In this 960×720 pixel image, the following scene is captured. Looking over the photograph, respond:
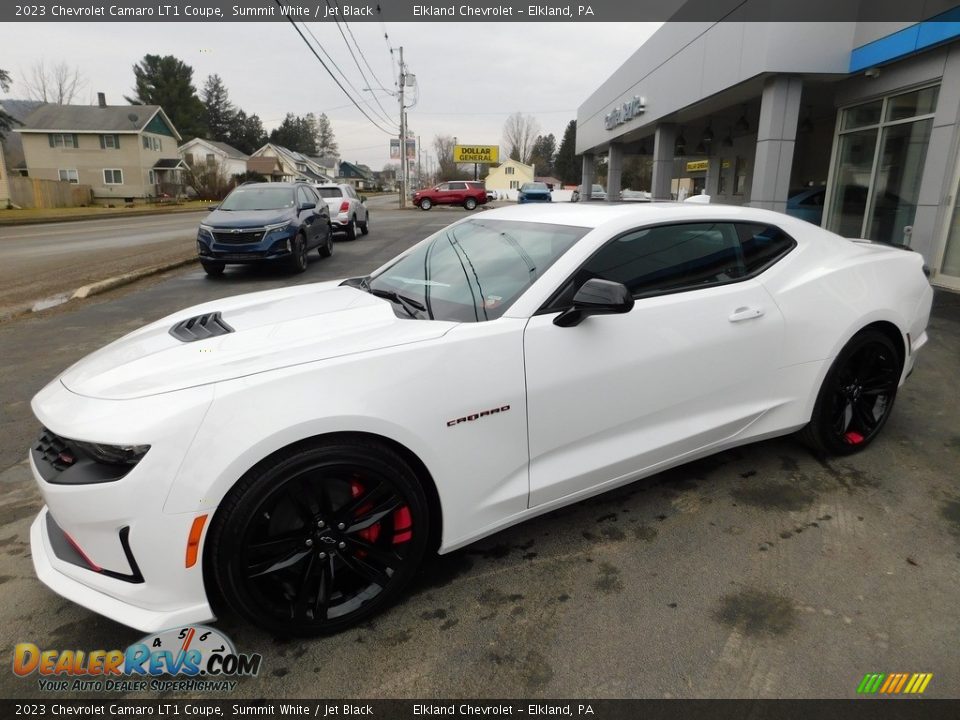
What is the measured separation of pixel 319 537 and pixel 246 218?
384 inches

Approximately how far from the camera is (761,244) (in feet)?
10.7

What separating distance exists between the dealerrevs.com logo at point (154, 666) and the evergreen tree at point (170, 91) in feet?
275

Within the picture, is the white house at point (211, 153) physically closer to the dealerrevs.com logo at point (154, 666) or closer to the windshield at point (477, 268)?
the windshield at point (477, 268)

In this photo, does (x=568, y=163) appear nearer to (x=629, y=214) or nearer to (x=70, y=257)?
(x=70, y=257)

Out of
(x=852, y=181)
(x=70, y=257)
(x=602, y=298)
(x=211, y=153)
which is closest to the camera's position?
(x=602, y=298)

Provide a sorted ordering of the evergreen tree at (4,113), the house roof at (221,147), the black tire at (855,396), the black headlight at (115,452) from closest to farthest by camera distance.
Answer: the black headlight at (115,452) → the black tire at (855,396) → the evergreen tree at (4,113) → the house roof at (221,147)

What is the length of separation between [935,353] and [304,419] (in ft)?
20.4

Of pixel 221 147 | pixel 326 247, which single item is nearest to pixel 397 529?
pixel 326 247

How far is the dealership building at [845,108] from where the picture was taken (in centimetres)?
862

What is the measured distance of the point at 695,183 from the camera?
5028 cm

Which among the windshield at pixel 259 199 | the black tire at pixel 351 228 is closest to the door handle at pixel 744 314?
the windshield at pixel 259 199

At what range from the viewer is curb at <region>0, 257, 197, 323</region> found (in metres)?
7.80

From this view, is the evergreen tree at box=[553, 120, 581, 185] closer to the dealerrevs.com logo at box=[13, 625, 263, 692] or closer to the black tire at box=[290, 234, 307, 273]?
the black tire at box=[290, 234, 307, 273]

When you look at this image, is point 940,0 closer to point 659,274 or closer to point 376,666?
point 659,274
